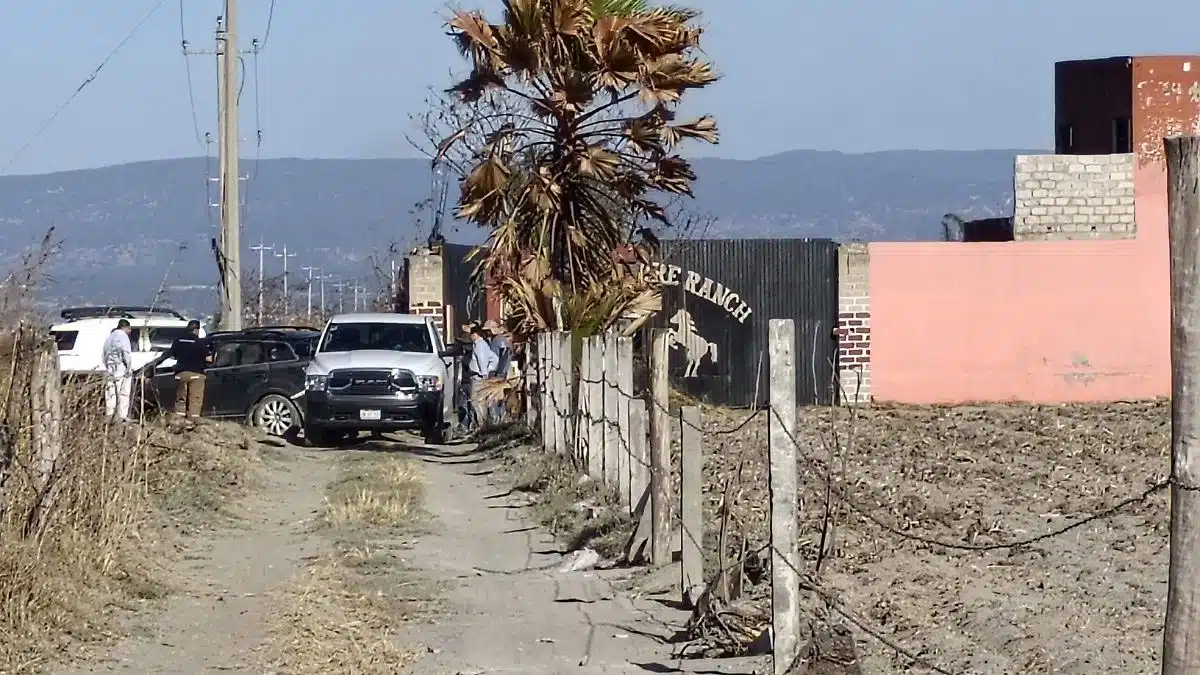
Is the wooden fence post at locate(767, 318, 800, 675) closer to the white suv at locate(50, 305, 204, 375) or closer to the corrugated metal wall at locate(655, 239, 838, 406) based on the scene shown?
the white suv at locate(50, 305, 204, 375)

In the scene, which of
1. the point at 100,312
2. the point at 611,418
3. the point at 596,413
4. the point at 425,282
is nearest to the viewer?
the point at 611,418

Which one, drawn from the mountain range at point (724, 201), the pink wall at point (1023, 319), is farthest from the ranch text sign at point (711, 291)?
the mountain range at point (724, 201)

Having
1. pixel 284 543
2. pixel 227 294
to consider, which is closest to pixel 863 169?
pixel 227 294

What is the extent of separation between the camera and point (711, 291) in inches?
1057

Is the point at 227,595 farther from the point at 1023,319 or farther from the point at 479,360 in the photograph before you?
the point at 1023,319

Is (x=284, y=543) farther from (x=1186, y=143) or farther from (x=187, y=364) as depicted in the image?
(x=187, y=364)

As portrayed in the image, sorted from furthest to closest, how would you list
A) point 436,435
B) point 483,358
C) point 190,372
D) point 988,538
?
1. point 190,372
2. point 483,358
3. point 436,435
4. point 988,538

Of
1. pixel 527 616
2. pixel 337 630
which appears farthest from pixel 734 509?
pixel 337 630

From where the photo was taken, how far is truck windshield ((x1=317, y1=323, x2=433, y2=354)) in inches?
923

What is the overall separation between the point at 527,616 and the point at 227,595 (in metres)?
2.07

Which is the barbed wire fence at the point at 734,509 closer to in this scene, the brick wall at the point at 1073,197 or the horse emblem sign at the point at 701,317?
the horse emblem sign at the point at 701,317

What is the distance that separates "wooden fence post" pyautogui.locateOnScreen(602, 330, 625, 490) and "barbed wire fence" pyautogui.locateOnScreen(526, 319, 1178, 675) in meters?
0.02

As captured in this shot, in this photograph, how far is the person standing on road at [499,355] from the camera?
22.8 metres

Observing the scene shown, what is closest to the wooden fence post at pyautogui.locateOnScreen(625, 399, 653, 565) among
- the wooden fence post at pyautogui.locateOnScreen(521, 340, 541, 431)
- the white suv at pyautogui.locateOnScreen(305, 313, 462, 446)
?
the wooden fence post at pyautogui.locateOnScreen(521, 340, 541, 431)
